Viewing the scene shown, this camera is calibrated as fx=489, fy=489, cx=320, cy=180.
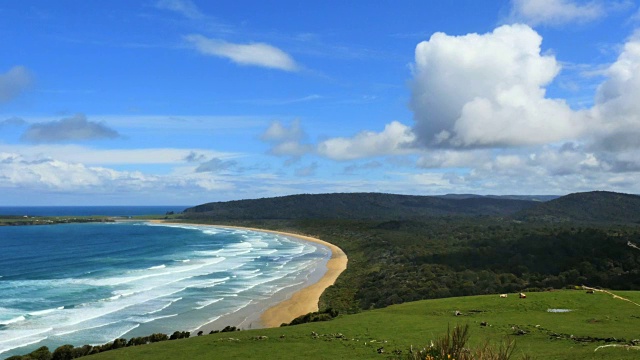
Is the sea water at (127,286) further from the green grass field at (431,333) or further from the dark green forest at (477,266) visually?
the green grass field at (431,333)

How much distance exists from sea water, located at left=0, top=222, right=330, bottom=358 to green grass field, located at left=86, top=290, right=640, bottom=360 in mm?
13936

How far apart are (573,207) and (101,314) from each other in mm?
150633

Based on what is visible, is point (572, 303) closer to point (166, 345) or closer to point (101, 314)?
point (166, 345)

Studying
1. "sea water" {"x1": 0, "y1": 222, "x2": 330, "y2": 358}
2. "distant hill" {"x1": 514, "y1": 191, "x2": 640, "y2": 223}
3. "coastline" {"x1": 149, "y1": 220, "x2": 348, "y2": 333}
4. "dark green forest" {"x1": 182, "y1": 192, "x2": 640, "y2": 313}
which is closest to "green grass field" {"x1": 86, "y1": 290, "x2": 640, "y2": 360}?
"dark green forest" {"x1": 182, "y1": 192, "x2": 640, "y2": 313}

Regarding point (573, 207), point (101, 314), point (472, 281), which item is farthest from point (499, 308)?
point (573, 207)

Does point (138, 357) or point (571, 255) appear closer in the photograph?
point (138, 357)

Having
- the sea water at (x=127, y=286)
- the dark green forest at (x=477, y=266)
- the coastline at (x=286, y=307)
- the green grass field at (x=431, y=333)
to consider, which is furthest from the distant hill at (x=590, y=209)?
the green grass field at (x=431, y=333)

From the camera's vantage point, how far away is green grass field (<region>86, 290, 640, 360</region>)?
21031mm

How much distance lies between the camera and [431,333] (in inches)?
940

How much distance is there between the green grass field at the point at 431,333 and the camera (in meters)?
21.0

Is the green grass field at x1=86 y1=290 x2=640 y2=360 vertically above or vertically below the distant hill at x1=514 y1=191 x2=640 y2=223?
below

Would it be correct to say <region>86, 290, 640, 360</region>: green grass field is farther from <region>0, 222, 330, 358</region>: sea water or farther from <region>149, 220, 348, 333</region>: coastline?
<region>0, 222, 330, 358</region>: sea water

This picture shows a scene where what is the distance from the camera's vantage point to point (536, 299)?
3094cm

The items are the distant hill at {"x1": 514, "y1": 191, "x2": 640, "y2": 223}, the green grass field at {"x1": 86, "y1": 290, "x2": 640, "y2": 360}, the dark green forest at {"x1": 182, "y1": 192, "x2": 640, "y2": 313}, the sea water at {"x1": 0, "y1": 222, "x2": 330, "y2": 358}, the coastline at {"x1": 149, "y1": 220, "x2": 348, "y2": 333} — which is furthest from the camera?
the distant hill at {"x1": 514, "y1": 191, "x2": 640, "y2": 223}
